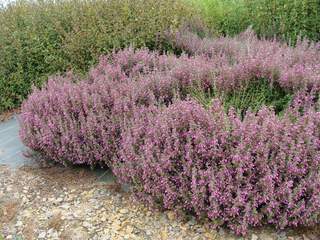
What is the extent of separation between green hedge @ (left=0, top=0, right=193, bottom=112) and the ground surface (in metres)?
Answer: 1.81

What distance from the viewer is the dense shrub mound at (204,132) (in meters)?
3.27

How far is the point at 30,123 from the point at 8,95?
6.57 ft

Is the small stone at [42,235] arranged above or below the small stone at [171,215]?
above

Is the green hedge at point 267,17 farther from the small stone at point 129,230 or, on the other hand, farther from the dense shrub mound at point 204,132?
the small stone at point 129,230

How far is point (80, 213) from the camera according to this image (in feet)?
12.6

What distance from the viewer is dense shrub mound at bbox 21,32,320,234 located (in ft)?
10.7

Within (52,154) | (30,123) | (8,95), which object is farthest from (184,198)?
(8,95)

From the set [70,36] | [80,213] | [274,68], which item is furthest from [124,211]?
[70,36]

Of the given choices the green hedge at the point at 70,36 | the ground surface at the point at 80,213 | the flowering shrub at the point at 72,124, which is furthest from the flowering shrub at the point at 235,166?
the green hedge at the point at 70,36

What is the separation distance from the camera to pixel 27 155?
4738 millimetres

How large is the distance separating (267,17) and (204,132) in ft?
12.8

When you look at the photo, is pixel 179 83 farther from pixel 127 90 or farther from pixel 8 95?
pixel 8 95

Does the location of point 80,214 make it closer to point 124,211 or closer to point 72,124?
point 124,211

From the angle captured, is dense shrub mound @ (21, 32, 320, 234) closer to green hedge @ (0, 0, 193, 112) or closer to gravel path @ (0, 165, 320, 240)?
gravel path @ (0, 165, 320, 240)
